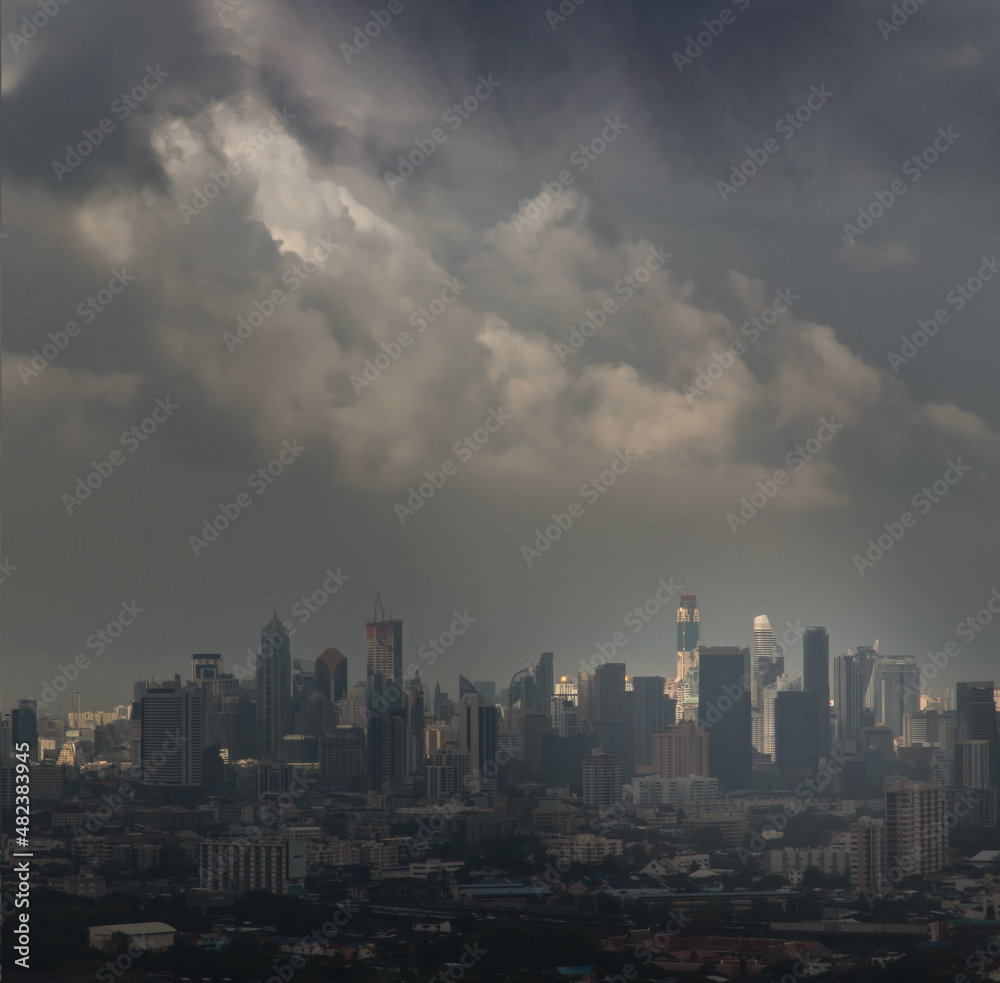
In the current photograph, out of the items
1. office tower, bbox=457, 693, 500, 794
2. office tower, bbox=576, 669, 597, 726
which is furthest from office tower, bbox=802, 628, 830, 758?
office tower, bbox=457, 693, 500, 794

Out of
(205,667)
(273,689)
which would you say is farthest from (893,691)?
A: (205,667)

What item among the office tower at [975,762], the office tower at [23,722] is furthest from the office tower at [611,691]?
the office tower at [23,722]

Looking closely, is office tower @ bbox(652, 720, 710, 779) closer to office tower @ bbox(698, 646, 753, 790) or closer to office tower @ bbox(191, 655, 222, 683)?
office tower @ bbox(698, 646, 753, 790)

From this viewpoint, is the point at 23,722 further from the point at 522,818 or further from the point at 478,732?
the point at 478,732

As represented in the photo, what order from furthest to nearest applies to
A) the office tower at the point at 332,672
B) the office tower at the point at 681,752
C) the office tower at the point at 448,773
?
the office tower at the point at 332,672, the office tower at the point at 681,752, the office tower at the point at 448,773

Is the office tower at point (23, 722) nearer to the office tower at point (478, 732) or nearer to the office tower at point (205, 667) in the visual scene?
the office tower at point (205, 667)

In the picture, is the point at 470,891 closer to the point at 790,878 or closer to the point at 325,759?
the point at 790,878

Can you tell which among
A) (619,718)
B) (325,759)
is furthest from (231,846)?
(619,718)
